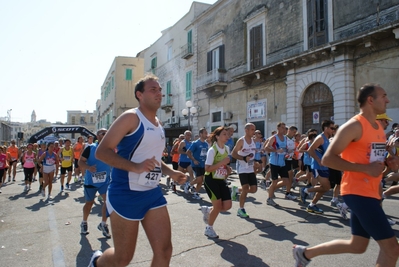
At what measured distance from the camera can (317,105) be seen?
16.3 meters

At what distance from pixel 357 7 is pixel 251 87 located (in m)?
8.06

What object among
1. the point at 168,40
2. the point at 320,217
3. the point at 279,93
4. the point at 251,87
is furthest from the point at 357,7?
the point at 168,40

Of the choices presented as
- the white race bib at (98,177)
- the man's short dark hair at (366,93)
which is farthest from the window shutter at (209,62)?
the man's short dark hair at (366,93)

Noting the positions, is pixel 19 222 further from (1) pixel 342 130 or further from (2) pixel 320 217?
(1) pixel 342 130

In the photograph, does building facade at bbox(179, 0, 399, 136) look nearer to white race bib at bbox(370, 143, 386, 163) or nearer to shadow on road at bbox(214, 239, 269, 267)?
shadow on road at bbox(214, 239, 269, 267)

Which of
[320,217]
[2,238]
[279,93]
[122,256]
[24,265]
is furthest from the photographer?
[279,93]

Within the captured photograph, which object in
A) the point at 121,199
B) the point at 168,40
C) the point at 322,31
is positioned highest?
the point at 168,40

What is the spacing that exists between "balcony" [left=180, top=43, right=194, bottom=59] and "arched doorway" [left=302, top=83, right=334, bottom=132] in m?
13.6

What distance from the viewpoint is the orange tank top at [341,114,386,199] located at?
9.38 feet

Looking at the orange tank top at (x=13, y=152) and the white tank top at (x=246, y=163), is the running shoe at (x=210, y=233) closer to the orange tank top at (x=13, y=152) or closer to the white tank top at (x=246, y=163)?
the white tank top at (x=246, y=163)

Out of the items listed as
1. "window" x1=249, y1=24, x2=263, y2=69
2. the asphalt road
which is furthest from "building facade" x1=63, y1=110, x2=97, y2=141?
the asphalt road

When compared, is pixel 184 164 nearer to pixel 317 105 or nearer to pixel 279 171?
pixel 279 171

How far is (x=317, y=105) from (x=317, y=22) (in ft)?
13.2

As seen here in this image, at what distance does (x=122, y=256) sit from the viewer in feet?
8.76
